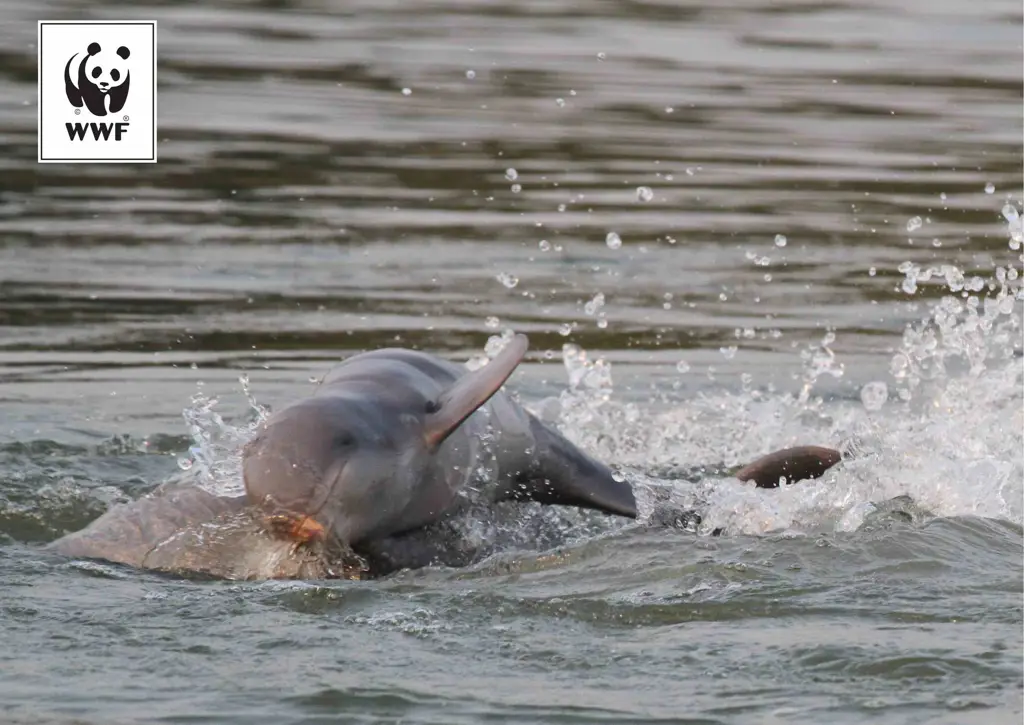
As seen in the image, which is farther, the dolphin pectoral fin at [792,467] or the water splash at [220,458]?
the dolphin pectoral fin at [792,467]

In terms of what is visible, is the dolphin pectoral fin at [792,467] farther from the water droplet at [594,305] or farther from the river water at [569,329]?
the water droplet at [594,305]

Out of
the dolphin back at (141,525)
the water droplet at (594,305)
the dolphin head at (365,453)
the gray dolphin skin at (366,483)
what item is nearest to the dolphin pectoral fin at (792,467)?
the gray dolphin skin at (366,483)

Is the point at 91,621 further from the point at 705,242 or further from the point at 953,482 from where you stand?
the point at 705,242

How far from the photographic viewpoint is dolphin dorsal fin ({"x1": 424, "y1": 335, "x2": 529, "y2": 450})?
21.6 ft

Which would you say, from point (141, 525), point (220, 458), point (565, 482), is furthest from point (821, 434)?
point (141, 525)

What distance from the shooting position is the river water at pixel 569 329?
573cm

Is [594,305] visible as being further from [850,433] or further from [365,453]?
[365,453]

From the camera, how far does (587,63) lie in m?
18.9

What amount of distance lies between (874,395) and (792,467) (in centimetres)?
191

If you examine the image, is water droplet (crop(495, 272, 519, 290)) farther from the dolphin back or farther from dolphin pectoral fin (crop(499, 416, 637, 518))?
the dolphin back

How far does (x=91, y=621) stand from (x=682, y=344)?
5224mm

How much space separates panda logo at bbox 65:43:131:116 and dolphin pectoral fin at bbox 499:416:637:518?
7.33 m

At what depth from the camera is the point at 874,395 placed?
956 centimetres

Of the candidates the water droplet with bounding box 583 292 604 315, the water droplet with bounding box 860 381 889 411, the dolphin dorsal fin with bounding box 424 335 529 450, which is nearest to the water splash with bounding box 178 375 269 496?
the dolphin dorsal fin with bounding box 424 335 529 450
